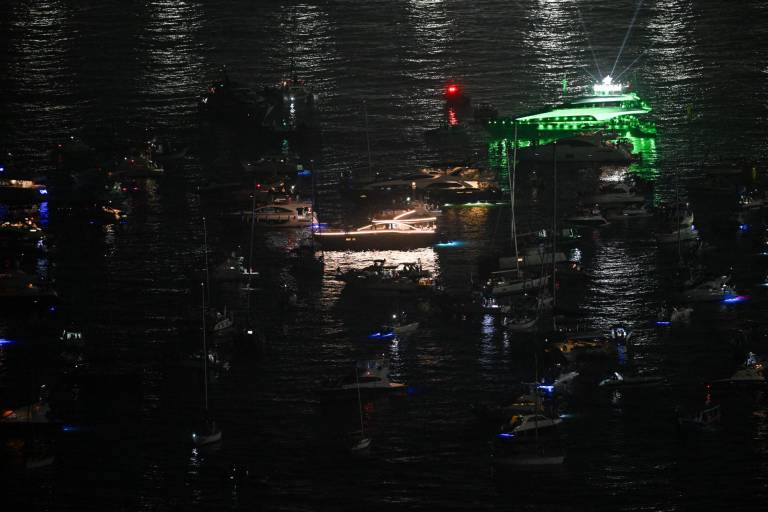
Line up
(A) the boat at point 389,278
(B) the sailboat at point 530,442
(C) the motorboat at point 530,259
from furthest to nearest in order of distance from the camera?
(C) the motorboat at point 530,259
(A) the boat at point 389,278
(B) the sailboat at point 530,442

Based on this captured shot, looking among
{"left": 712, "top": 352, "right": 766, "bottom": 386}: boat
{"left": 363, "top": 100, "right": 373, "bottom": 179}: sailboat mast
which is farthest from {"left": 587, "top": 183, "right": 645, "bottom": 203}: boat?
{"left": 712, "top": 352, "right": 766, "bottom": 386}: boat

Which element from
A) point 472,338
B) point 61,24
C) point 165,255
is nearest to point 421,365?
point 472,338

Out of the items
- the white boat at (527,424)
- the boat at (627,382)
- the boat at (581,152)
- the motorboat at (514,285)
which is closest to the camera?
the white boat at (527,424)

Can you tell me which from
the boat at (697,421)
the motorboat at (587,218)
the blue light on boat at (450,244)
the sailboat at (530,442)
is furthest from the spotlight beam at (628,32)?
the sailboat at (530,442)

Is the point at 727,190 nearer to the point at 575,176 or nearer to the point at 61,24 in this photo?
the point at 575,176

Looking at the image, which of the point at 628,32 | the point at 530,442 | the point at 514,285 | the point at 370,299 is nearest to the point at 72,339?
the point at 370,299

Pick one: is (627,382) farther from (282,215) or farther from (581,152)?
(581,152)

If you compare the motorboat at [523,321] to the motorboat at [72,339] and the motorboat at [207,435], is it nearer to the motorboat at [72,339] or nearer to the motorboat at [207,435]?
the motorboat at [207,435]
